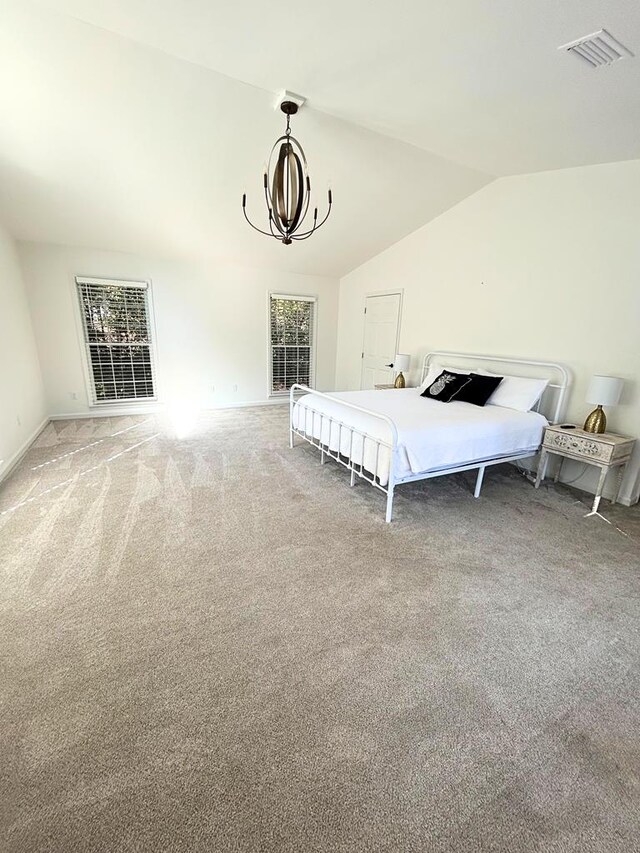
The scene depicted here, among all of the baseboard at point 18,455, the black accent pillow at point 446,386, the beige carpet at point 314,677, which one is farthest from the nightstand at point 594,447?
the baseboard at point 18,455

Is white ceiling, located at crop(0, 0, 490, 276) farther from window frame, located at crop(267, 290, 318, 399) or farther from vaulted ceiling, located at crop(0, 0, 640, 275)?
window frame, located at crop(267, 290, 318, 399)

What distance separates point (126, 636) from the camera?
181 centimetres

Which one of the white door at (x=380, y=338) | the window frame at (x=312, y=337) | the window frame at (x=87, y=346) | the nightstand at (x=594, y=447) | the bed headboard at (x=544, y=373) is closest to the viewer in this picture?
the nightstand at (x=594, y=447)

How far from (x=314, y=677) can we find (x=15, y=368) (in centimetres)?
458

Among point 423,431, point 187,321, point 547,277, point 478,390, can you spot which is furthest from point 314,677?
point 187,321

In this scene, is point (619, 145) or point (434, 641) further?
point (619, 145)

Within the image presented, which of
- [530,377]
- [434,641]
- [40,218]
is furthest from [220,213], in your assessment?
[434,641]

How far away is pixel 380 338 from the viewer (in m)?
6.11

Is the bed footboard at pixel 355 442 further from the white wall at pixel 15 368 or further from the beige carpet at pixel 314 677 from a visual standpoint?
the white wall at pixel 15 368

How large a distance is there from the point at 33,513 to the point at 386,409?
310 cm

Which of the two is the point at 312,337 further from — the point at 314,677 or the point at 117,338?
the point at 314,677

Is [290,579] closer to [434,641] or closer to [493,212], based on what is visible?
[434,641]

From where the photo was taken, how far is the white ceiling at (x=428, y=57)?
1.90 m

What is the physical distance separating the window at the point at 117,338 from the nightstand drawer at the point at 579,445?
5518 millimetres
